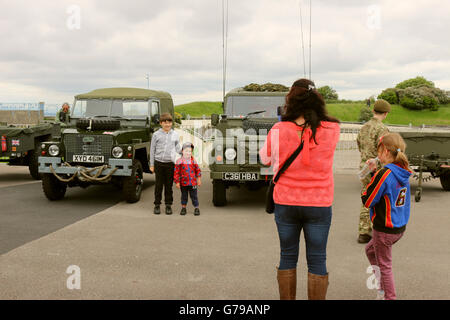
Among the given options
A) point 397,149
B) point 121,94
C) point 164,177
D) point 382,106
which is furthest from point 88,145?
point 397,149

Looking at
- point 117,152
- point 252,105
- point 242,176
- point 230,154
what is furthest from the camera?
point 252,105

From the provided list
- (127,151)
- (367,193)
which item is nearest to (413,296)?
(367,193)

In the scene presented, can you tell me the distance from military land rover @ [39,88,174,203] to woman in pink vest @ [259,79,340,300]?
5.69 m

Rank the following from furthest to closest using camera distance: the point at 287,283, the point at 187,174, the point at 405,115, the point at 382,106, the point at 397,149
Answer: the point at 405,115 → the point at 187,174 → the point at 382,106 → the point at 397,149 → the point at 287,283

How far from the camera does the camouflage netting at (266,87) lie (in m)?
12.5

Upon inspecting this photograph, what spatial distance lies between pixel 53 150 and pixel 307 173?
22.5 ft

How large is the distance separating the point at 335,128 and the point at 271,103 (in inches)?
255

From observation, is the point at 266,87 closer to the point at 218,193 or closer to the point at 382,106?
the point at 218,193

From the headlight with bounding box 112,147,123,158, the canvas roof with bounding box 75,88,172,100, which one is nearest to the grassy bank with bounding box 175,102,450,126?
the canvas roof with bounding box 75,88,172,100

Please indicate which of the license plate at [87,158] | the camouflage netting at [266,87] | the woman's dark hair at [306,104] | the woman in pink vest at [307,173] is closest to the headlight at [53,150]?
the license plate at [87,158]

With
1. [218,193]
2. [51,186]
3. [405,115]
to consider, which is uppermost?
[405,115]

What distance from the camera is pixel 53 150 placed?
28.5 ft

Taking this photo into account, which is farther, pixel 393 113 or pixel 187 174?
pixel 393 113

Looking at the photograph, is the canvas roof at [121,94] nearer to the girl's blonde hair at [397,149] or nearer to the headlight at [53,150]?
the headlight at [53,150]
